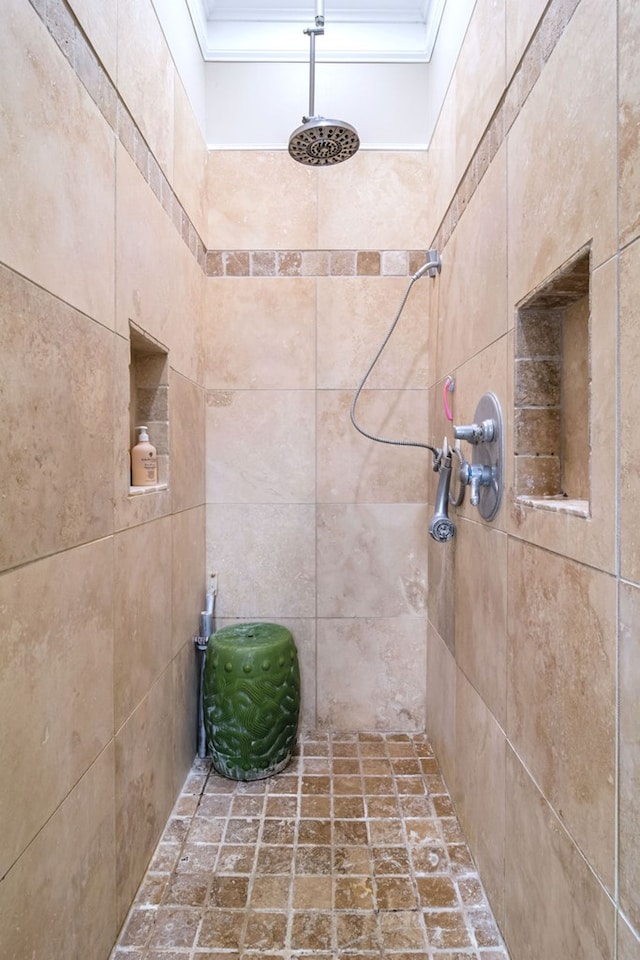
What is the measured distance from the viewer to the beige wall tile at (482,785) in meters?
1.08

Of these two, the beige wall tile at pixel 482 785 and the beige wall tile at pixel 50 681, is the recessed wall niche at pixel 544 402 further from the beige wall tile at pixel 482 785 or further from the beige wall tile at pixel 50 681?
the beige wall tile at pixel 50 681

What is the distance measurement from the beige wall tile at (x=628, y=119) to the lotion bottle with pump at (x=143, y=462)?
1.08 m

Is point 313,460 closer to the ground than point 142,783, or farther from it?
farther from it

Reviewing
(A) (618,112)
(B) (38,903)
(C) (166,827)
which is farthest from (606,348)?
(C) (166,827)

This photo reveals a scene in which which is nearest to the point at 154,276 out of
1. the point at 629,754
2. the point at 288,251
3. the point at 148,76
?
the point at 148,76

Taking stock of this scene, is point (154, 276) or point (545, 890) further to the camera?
point (154, 276)

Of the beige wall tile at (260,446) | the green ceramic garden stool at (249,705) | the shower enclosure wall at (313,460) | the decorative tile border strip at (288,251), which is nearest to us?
the shower enclosure wall at (313,460)

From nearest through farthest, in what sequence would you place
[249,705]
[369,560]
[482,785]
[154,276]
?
[482,785]
[154,276]
[249,705]
[369,560]

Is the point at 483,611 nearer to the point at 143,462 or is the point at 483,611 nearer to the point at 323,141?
the point at 143,462

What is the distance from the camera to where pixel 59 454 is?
0.84 meters

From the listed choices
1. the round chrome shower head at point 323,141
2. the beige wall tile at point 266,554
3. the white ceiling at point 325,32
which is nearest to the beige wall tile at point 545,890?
the beige wall tile at point 266,554

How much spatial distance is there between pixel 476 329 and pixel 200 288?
996 millimetres

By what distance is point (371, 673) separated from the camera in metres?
1.91

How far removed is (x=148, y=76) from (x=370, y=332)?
98 centimetres
